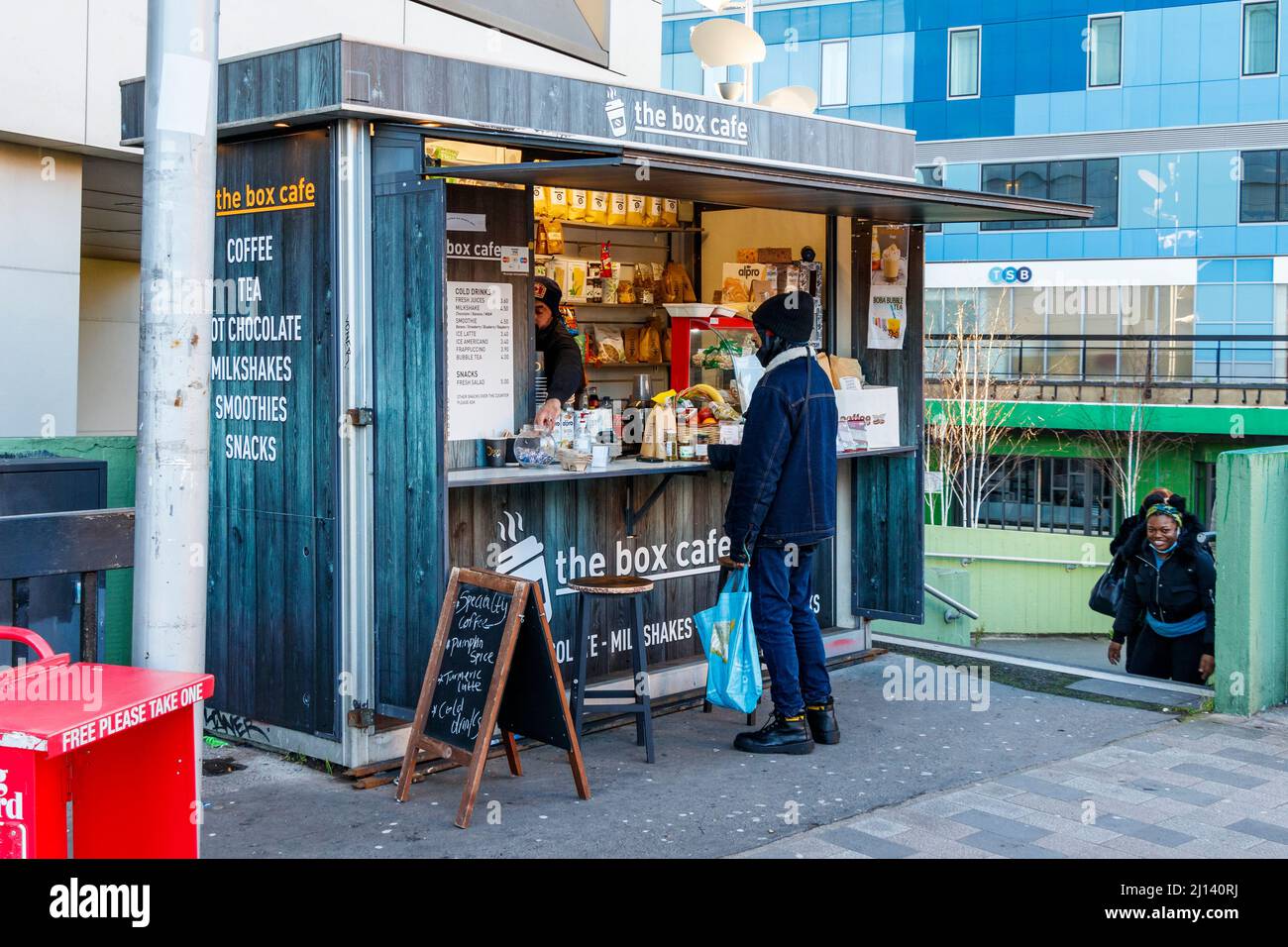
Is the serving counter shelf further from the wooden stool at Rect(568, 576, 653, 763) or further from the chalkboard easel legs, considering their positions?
the chalkboard easel legs

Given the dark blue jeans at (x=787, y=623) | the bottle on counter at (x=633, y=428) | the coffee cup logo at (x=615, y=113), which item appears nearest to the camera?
the dark blue jeans at (x=787, y=623)

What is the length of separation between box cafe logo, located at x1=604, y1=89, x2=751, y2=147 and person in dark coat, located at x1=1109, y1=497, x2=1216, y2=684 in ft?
11.7

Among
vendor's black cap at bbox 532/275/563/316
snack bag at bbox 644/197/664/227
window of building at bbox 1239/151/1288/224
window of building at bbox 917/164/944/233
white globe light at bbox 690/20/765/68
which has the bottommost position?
vendor's black cap at bbox 532/275/563/316

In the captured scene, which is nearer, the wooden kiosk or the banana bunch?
the wooden kiosk

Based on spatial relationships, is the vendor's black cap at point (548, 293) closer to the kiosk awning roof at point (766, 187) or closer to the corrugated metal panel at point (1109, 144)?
the kiosk awning roof at point (766, 187)

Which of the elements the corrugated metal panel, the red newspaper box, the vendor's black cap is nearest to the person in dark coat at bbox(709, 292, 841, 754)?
the vendor's black cap

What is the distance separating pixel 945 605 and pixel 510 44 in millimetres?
5824

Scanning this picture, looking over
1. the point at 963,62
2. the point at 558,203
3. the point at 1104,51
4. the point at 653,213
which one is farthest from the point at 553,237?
the point at 963,62

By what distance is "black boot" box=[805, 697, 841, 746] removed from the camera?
22.4 feet

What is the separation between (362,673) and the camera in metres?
6.14

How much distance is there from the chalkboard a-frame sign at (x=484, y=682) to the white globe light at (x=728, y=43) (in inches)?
183

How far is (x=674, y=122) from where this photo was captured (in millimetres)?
7602

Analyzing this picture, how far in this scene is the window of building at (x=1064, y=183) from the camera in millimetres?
34812

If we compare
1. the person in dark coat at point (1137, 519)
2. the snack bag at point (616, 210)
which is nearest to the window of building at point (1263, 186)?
the person in dark coat at point (1137, 519)
